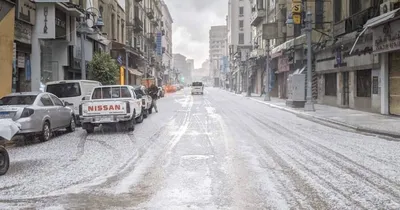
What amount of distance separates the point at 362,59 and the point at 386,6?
4.48m

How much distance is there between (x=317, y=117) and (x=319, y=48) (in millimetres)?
13021

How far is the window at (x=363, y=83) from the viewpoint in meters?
24.9

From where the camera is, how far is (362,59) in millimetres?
24734

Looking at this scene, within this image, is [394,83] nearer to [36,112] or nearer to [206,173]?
[206,173]

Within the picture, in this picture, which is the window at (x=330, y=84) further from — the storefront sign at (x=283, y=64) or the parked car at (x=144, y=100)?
the parked car at (x=144, y=100)

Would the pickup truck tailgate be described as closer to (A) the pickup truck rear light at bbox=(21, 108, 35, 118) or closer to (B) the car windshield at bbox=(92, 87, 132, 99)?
(B) the car windshield at bbox=(92, 87, 132, 99)

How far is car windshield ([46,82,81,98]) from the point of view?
62.1ft

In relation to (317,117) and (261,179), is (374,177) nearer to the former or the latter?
(261,179)

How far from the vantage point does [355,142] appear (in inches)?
509

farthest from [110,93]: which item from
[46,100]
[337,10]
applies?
[337,10]

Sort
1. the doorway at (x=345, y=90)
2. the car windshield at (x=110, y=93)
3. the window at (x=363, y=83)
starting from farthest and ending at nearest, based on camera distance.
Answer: the doorway at (x=345, y=90)
the window at (x=363, y=83)
the car windshield at (x=110, y=93)

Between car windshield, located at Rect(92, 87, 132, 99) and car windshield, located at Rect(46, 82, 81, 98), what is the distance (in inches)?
68.4

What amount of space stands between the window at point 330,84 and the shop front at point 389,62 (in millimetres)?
8850

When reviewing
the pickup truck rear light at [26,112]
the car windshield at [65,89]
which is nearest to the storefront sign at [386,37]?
the car windshield at [65,89]
